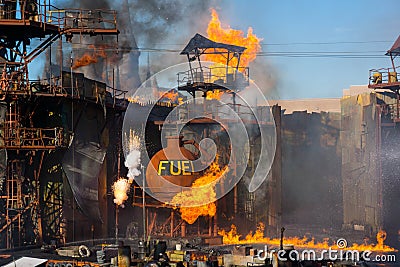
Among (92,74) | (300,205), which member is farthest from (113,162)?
(92,74)

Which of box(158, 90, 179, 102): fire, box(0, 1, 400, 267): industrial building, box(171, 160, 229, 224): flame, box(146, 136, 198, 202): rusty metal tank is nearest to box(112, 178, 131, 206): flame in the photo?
box(0, 1, 400, 267): industrial building

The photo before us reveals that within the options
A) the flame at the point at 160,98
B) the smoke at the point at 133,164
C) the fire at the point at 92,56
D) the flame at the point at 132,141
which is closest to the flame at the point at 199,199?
the smoke at the point at 133,164

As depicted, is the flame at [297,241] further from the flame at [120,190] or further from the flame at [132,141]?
the flame at [132,141]

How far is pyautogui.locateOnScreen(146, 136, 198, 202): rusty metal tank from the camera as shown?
32.8 meters

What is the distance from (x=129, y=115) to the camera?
3866 cm

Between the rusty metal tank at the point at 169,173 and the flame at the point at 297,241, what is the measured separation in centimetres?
371

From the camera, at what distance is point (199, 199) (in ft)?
108

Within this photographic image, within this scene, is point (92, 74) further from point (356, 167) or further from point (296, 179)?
point (356, 167)

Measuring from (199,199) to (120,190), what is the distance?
14.4 ft

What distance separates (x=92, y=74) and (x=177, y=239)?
Answer: 1139 inches

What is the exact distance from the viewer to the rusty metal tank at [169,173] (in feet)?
108

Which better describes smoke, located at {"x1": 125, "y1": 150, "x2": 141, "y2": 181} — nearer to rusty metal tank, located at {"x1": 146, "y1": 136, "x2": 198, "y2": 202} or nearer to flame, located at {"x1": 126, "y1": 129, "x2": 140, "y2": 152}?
flame, located at {"x1": 126, "y1": 129, "x2": 140, "y2": 152}

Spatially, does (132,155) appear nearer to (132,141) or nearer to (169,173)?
(132,141)

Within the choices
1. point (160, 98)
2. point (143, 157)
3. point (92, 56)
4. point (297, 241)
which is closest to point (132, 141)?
point (143, 157)
